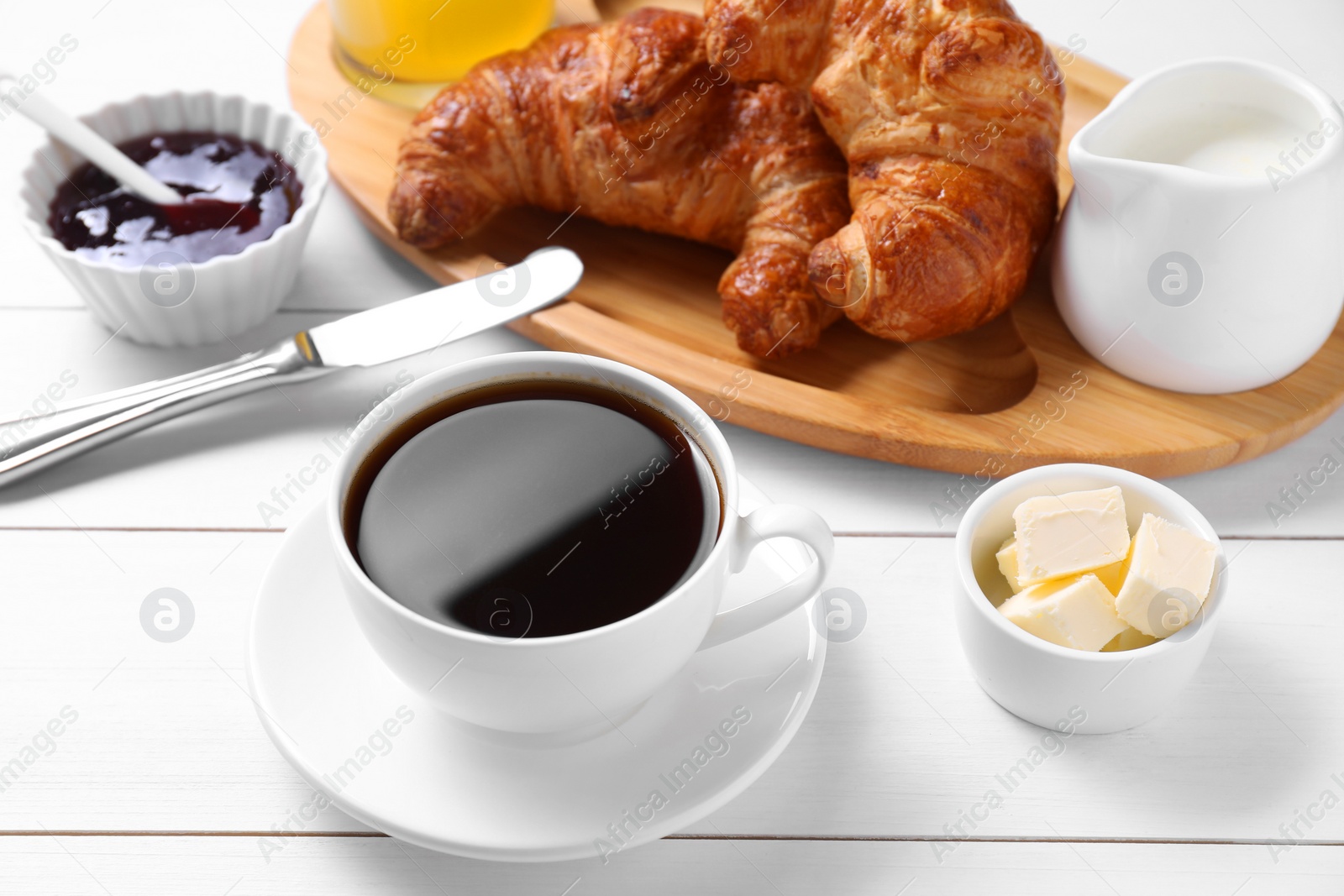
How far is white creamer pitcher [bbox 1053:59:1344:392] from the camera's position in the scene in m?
1.12

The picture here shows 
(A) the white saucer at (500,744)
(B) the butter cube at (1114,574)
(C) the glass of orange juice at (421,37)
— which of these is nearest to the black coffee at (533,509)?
(A) the white saucer at (500,744)

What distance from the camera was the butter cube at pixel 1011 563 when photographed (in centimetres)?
100

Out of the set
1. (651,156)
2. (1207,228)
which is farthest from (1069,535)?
(651,156)

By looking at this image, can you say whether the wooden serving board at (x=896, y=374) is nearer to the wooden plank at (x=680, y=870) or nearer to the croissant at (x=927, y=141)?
the croissant at (x=927, y=141)

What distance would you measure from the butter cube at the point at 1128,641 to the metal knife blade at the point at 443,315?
690mm

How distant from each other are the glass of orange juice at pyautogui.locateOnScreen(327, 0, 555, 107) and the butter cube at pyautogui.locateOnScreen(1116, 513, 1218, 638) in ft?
3.61

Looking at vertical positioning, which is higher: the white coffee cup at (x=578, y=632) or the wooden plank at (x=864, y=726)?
the white coffee cup at (x=578, y=632)

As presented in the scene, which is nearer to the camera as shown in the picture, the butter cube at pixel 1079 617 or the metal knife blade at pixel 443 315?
the butter cube at pixel 1079 617

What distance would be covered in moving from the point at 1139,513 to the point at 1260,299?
0.96 feet

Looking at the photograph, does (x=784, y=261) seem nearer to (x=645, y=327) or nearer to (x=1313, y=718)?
(x=645, y=327)

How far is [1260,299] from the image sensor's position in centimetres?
116

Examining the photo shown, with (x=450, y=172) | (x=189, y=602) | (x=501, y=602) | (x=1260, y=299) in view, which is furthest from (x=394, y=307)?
(x=1260, y=299)

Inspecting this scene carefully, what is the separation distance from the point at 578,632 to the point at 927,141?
720 millimetres

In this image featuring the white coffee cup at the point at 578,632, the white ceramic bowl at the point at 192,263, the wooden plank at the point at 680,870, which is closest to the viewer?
the white coffee cup at the point at 578,632
